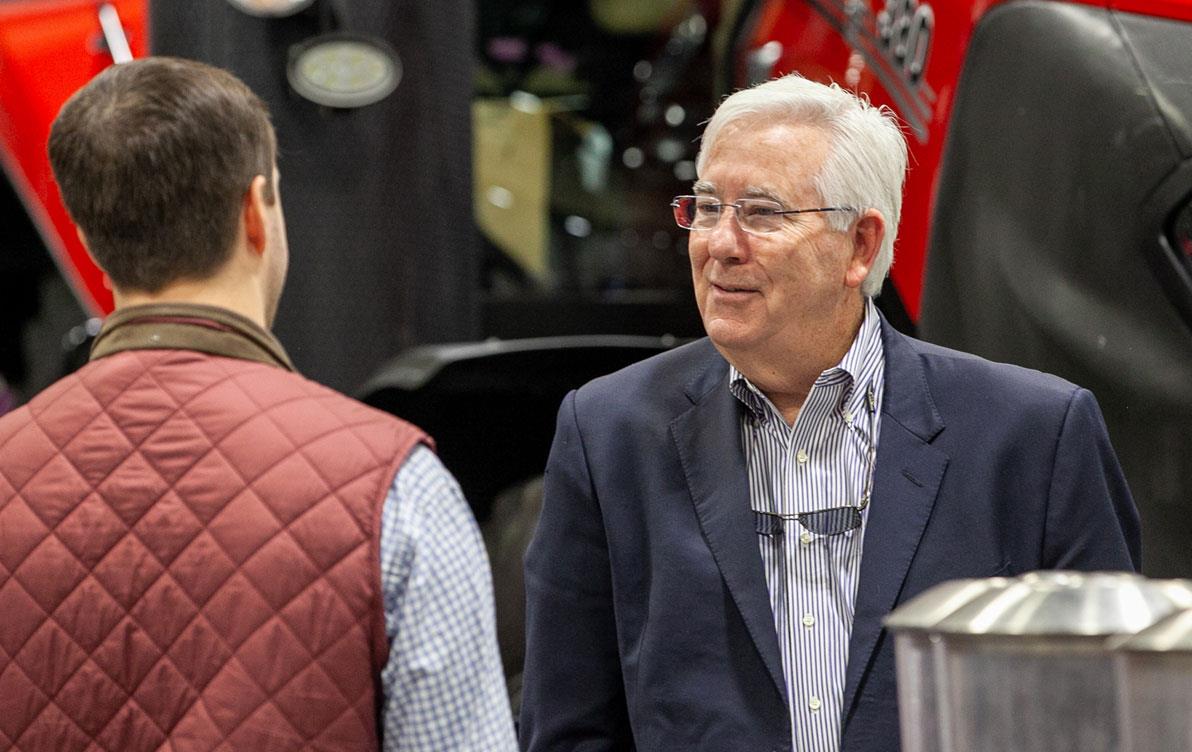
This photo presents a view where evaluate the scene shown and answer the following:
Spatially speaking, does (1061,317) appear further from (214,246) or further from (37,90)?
(37,90)

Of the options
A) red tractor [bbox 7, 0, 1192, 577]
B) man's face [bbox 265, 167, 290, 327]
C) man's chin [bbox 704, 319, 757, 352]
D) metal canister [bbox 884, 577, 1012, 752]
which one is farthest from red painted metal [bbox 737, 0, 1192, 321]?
metal canister [bbox 884, 577, 1012, 752]

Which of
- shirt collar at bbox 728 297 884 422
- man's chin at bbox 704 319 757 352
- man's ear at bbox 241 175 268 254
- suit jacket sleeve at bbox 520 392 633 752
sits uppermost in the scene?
man's ear at bbox 241 175 268 254

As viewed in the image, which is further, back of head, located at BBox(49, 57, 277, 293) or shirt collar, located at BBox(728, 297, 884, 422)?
shirt collar, located at BBox(728, 297, 884, 422)

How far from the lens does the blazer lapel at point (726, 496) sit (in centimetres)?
186

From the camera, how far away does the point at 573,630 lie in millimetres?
1984

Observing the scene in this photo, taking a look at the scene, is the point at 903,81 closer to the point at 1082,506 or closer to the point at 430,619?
the point at 1082,506

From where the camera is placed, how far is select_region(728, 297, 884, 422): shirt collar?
1.98 metres

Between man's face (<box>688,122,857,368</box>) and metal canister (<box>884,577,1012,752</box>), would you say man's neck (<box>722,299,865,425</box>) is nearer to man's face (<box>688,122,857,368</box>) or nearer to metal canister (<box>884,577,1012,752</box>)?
man's face (<box>688,122,857,368</box>)

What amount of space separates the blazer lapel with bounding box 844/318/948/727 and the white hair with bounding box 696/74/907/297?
19 cm

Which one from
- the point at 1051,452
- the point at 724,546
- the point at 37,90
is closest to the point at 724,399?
the point at 724,546

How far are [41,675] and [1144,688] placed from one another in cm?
103

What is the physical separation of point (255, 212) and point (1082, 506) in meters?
1.03

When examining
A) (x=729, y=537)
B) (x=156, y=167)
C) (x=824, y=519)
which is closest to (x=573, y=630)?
(x=729, y=537)

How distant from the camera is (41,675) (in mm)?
1500
